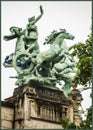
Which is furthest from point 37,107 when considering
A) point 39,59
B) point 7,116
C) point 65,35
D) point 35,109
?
point 65,35

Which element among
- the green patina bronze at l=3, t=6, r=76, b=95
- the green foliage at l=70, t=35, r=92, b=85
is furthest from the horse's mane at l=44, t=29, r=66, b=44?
the green foliage at l=70, t=35, r=92, b=85

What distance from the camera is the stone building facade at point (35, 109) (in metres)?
24.2

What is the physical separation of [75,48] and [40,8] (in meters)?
3.03

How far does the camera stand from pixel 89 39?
23109 millimetres

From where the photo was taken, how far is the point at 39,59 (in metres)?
24.8

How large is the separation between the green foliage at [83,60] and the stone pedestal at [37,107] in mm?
2150

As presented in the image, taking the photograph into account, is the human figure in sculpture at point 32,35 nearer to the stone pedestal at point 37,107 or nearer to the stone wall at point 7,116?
the stone pedestal at point 37,107

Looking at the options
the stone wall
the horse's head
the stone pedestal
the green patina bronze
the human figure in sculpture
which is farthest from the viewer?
the human figure in sculpture

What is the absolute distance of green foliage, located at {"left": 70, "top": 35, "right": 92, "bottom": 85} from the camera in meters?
22.4

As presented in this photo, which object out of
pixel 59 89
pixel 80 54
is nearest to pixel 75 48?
Result: pixel 80 54

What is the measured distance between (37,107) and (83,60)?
11.7 feet

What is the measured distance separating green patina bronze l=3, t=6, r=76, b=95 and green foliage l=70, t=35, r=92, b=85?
1.26 metres

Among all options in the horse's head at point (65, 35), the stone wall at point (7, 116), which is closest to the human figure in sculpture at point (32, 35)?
the horse's head at point (65, 35)

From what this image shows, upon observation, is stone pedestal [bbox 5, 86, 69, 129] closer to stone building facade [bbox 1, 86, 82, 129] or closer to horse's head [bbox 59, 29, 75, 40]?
stone building facade [bbox 1, 86, 82, 129]
